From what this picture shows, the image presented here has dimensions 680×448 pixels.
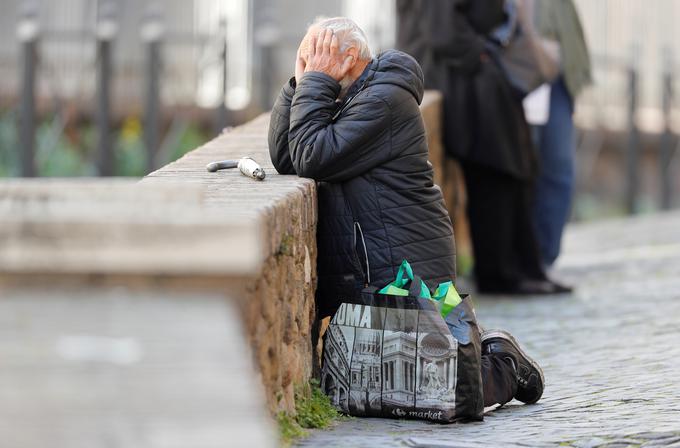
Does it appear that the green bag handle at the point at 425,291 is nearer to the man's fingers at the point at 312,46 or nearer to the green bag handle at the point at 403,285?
the green bag handle at the point at 403,285

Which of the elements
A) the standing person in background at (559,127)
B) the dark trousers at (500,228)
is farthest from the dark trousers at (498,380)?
the standing person in background at (559,127)

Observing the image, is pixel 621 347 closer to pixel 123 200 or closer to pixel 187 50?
Answer: pixel 123 200

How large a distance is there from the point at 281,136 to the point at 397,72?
419 mm

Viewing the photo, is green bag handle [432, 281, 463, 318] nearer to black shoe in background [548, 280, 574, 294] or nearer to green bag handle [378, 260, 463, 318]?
green bag handle [378, 260, 463, 318]

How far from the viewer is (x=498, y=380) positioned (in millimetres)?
5414

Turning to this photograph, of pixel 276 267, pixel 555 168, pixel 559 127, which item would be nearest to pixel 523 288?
pixel 555 168

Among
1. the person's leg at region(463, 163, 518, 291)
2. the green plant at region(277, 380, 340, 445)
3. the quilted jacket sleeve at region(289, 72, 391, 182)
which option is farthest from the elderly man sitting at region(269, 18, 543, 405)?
the person's leg at region(463, 163, 518, 291)

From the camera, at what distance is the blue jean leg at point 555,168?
9383 mm

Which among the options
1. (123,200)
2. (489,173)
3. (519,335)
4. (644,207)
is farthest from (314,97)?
(644,207)

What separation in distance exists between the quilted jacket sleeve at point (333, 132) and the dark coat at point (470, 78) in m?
3.31

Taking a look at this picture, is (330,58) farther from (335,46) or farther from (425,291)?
(425,291)

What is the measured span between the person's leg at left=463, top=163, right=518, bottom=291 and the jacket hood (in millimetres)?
3546

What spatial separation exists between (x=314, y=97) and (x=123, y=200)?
166 centimetres

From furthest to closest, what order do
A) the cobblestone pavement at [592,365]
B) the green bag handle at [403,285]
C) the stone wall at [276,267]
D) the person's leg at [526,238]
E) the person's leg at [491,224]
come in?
1. the person's leg at [526,238]
2. the person's leg at [491,224]
3. the green bag handle at [403,285]
4. the cobblestone pavement at [592,365]
5. the stone wall at [276,267]
